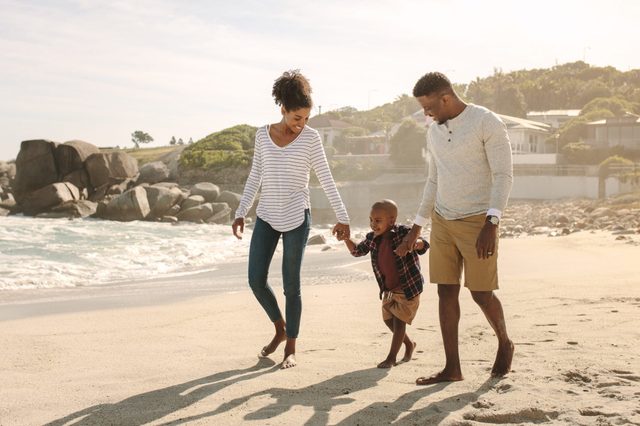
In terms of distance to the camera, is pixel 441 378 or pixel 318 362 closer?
pixel 441 378

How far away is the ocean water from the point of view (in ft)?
36.1

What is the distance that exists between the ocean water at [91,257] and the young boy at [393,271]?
6.66m

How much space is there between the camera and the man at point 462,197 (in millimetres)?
4094

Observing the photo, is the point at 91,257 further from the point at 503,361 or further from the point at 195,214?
the point at 195,214

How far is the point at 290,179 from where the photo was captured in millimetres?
4852

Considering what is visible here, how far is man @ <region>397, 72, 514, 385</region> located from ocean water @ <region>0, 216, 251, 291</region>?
728cm

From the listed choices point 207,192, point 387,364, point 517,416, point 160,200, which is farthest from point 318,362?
point 207,192

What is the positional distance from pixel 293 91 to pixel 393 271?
1297 mm

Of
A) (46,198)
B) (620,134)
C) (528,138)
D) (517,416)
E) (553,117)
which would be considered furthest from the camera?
(553,117)

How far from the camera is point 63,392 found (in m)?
4.18

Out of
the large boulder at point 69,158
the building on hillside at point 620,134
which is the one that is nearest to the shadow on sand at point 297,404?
the large boulder at point 69,158

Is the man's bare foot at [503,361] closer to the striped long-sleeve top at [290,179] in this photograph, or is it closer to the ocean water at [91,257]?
the striped long-sleeve top at [290,179]

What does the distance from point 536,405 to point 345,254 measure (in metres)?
10.2

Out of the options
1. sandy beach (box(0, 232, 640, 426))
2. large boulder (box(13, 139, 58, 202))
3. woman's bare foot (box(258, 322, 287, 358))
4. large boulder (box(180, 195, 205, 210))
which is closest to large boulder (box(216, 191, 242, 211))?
large boulder (box(180, 195, 205, 210))
